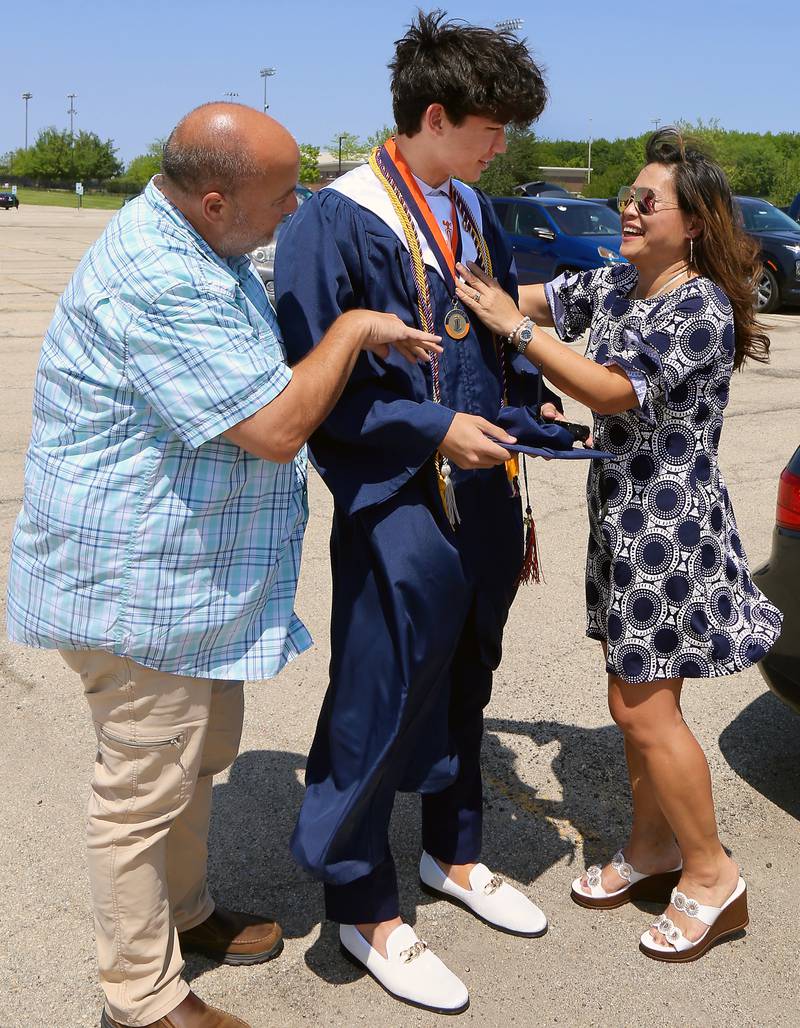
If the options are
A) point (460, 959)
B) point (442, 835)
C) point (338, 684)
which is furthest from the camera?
point (442, 835)

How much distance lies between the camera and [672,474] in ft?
8.49

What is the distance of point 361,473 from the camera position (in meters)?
2.41

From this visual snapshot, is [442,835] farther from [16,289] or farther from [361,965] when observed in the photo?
[16,289]

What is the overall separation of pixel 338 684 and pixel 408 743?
21 cm

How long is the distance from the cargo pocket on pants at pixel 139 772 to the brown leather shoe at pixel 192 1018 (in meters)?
0.45

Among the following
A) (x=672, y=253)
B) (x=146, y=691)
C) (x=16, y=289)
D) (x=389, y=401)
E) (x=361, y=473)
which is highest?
(x=672, y=253)

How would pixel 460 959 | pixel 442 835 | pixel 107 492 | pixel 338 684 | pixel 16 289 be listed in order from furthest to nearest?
pixel 16 289 → pixel 442 835 → pixel 460 959 → pixel 338 684 → pixel 107 492

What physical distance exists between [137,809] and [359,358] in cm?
103

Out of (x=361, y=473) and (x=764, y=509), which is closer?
(x=361, y=473)

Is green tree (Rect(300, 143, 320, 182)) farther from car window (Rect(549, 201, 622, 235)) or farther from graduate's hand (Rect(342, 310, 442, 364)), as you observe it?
graduate's hand (Rect(342, 310, 442, 364))

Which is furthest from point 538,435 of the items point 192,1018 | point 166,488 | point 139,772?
point 192,1018

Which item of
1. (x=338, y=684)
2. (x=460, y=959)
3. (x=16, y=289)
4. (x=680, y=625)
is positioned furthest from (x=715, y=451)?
(x=16, y=289)

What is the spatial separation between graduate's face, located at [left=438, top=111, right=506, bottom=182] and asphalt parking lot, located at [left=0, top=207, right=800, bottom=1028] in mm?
1507

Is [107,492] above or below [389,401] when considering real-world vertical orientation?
below
